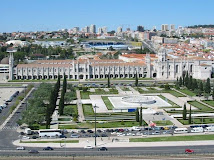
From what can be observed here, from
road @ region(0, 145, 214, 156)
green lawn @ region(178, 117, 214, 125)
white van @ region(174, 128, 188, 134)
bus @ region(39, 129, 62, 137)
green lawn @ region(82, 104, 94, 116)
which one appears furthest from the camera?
green lawn @ region(82, 104, 94, 116)

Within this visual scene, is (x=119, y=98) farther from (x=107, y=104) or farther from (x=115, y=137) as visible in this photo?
(x=115, y=137)

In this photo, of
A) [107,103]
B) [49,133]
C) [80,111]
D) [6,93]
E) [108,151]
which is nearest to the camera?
[108,151]

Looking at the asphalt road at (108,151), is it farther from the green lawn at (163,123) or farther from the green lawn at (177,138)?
the green lawn at (163,123)

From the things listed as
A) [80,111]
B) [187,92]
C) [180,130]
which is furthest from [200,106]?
[80,111]

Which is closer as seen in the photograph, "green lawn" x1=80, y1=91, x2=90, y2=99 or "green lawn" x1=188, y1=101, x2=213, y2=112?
"green lawn" x1=188, y1=101, x2=213, y2=112

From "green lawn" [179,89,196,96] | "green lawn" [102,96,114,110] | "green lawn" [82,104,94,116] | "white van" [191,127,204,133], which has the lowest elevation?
"green lawn" [179,89,196,96]

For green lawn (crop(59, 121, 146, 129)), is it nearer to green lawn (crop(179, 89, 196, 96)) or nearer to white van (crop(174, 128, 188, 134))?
white van (crop(174, 128, 188, 134))

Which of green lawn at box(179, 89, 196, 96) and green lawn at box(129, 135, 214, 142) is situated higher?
green lawn at box(129, 135, 214, 142)

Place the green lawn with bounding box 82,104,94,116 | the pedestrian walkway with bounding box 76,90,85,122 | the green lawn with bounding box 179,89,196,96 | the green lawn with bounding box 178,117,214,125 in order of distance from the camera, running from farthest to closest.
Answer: the green lawn with bounding box 179,89,196,96, the green lawn with bounding box 82,104,94,116, the pedestrian walkway with bounding box 76,90,85,122, the green lawn with bounding box 178,117,214,125

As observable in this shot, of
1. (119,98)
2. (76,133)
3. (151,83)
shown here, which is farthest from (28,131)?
(151,83)

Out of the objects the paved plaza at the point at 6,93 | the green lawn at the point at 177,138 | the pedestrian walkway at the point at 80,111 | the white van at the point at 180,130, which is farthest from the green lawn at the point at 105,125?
the paved plaza at the point at 6,93

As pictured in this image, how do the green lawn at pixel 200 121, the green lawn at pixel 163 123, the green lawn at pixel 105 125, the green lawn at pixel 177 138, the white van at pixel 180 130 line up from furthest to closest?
the green lawn at pixel 200 121
the green lawn at pixel 163 123
the green lawn at pixel 105 125
the white van at pixel 180 130
the green lawn at pixel 177 138

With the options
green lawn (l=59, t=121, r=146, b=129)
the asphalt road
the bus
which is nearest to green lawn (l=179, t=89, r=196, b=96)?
green lawn (l=59, t=121, r=146, b=129)

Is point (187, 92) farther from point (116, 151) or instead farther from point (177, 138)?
point (116, 151)
